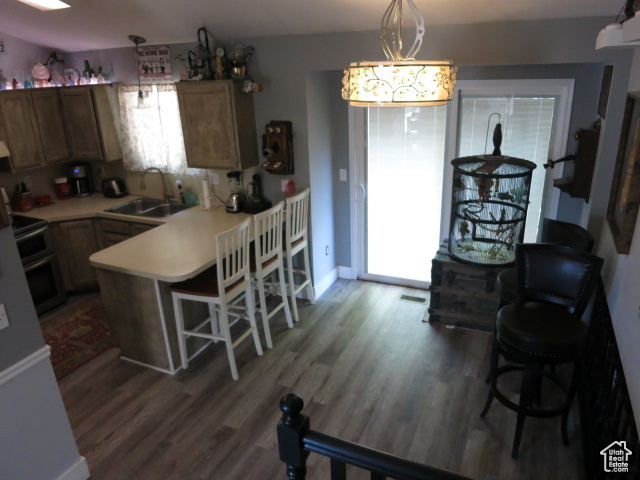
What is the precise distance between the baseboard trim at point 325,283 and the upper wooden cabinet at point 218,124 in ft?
4.33

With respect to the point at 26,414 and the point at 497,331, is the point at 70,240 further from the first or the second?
the point at 497,331

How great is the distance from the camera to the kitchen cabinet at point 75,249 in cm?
438

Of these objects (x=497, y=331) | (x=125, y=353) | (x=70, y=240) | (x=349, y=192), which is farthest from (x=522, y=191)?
(x=70, y=240)

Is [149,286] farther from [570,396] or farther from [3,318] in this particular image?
[570,396]

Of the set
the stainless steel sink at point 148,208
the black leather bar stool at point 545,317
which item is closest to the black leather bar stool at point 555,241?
the black leather bar stool at point 545,317

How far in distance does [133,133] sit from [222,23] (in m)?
1.73

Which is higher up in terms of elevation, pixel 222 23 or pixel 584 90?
pixel 222 23

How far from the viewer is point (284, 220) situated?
4.00 m

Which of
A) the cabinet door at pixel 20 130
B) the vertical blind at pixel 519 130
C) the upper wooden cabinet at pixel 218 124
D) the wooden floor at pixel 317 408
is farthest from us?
the cabinet door at pixel 20 130

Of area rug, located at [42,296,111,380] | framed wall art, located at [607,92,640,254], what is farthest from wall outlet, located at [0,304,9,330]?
framed wall art, located at [607,92,640,254]

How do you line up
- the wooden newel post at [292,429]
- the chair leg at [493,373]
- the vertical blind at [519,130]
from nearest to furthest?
the wooden newel post at [292,429]
the chair leg at [493,373]
the vertical blind at [519,130]

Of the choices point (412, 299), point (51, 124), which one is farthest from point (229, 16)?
point (412, 299)

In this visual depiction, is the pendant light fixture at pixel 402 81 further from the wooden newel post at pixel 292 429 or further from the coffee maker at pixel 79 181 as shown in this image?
the coffee maker at pixel 79 181

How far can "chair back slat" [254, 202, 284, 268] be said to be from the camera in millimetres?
3409
